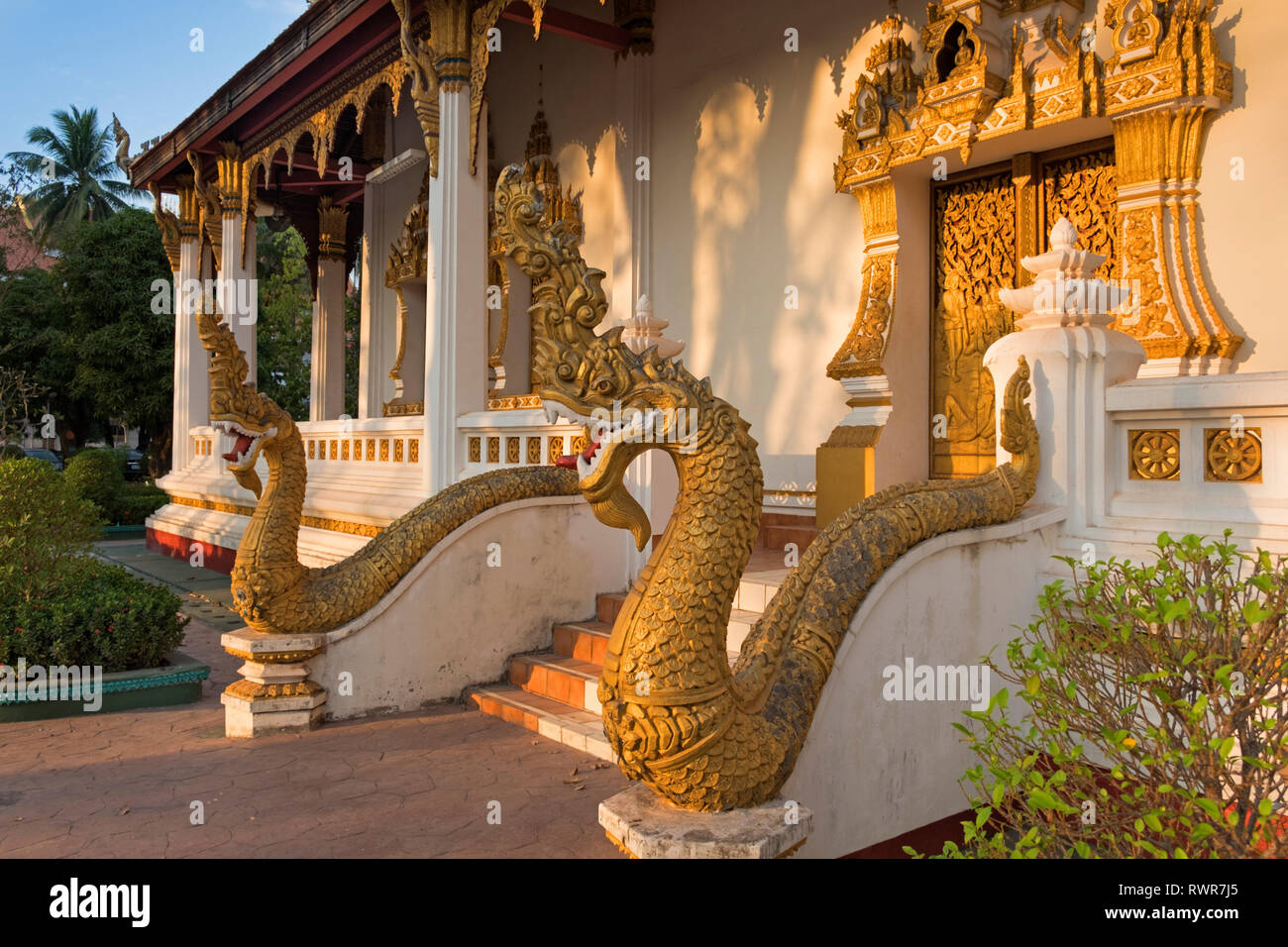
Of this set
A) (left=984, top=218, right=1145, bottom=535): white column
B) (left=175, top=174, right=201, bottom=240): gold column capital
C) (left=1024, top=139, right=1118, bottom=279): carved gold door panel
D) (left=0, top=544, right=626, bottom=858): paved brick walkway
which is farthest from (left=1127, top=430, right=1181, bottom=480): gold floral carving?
(left=175, top=174, right=201, bottom=240): gold column capital

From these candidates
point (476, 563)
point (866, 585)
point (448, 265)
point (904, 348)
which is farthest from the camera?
point (448, 265)

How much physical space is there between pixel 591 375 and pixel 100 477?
1930 centimetres

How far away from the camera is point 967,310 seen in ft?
23.1

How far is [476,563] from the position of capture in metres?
6.00

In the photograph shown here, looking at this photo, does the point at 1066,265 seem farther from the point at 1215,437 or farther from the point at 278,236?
the point at 278,236

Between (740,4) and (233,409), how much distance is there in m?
5.98

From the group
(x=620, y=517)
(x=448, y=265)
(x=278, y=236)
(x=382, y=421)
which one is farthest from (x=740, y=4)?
(x=278, y=236)

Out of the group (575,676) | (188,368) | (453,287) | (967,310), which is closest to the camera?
(575,676)

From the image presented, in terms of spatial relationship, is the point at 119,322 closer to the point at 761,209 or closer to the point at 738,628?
the point at 761,209

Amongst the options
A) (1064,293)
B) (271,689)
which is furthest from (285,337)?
(1064,293)

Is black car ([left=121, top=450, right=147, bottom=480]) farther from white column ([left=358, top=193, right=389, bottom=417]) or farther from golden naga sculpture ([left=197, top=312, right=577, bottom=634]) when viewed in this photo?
golden naga sculpture ([left=197, top=312, right=577, bottom=634])

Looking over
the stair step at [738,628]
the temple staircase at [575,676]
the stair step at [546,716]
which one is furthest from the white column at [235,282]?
the stair step at [738,628]

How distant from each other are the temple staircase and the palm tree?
41.1m

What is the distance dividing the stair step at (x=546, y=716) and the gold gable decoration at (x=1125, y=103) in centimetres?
347
